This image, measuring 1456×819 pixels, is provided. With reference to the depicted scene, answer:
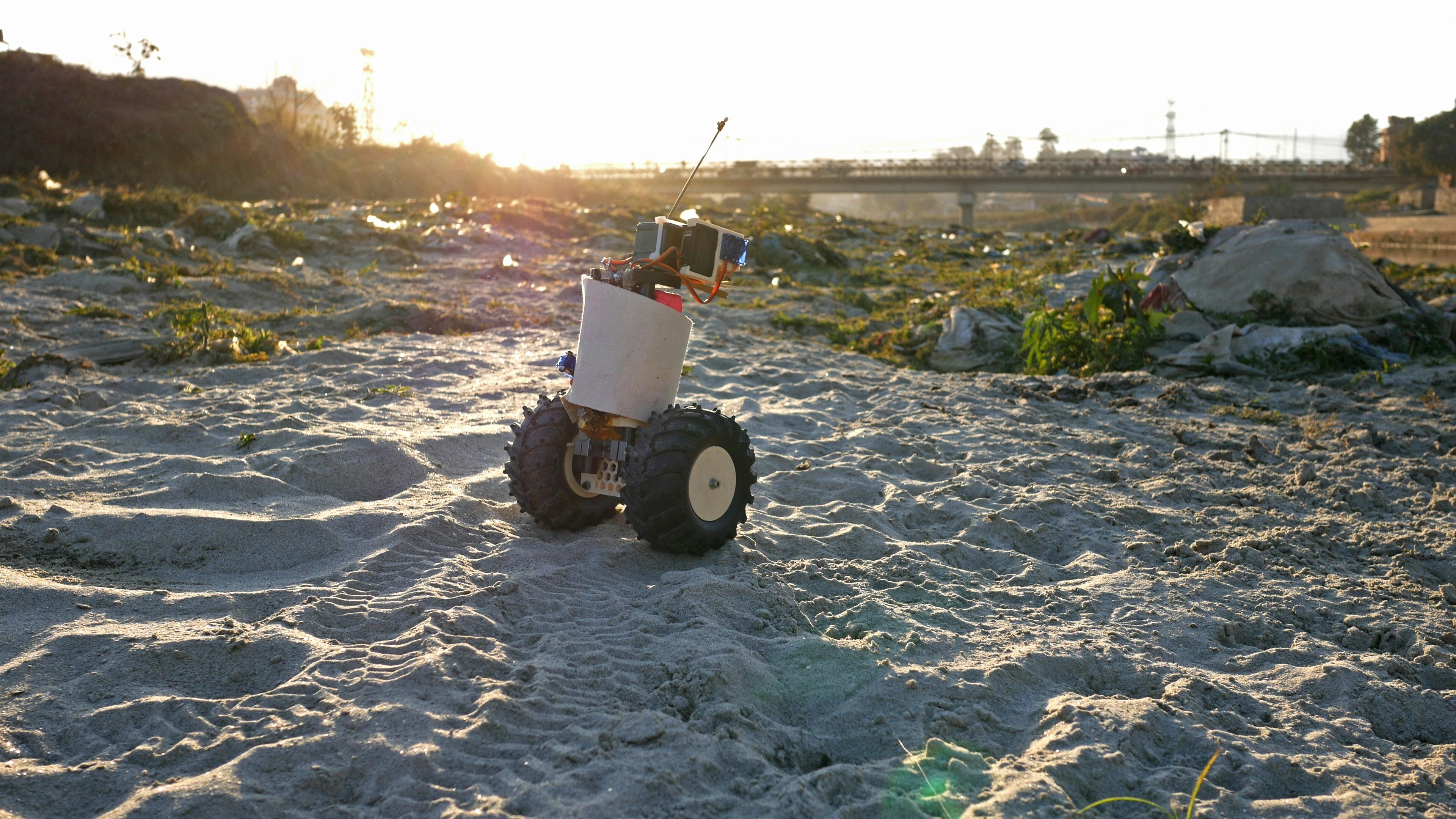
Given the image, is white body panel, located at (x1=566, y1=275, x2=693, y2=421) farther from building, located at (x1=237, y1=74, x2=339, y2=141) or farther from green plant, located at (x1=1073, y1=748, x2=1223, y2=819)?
building, located at (x1=237, y1=74, x2=339, y2=141)

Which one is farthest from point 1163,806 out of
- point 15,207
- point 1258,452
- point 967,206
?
point 967,206

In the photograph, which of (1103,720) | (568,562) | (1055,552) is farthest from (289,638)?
(1055,552)

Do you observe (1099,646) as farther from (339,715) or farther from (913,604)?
(339,715)

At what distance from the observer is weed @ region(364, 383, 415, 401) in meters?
6.17

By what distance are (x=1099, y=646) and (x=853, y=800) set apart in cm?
128

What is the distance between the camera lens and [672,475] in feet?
11.1

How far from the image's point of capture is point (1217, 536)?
13.5ft

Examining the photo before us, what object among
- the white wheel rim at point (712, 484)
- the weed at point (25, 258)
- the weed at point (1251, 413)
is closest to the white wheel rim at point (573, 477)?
the white wheel rim at point (712, 484)

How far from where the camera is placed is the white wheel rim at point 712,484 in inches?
136

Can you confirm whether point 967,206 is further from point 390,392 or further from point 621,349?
point 621,349

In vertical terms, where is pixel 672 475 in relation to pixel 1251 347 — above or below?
below

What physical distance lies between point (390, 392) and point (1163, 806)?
18.2 ft

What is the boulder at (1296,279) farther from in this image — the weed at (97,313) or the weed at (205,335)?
the weed at (97,313)

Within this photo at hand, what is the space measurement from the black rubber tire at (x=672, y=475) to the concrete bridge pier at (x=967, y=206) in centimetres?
5547
